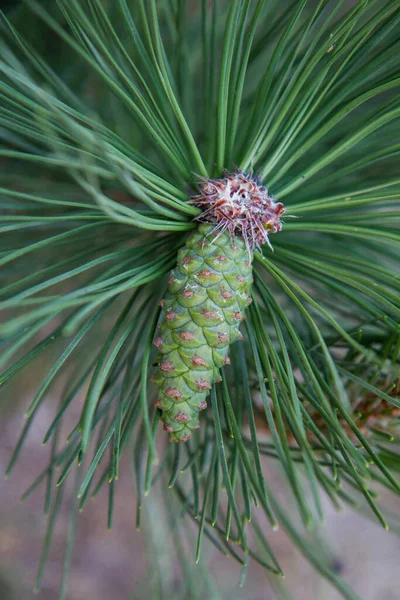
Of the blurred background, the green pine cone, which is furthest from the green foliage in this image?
the blurred background

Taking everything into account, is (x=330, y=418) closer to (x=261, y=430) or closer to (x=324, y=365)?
(x=324, y=365)

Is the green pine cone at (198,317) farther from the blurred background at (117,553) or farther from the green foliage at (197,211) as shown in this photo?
the blurred background at (117,553)

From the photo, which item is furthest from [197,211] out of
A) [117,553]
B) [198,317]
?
[117,553]

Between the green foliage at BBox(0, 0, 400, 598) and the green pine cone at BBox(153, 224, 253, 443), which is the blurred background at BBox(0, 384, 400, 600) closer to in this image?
the green foliage at BBox(0, 0, 400, 598)

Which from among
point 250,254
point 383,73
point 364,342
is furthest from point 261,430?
point 383,73

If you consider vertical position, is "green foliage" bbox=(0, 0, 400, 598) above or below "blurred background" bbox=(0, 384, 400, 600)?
above

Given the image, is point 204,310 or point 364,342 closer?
point 204,310

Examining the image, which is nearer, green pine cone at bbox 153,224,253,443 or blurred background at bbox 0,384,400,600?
green pine cone at bbox 153,224,253,443

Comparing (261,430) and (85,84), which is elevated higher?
(85,84)
